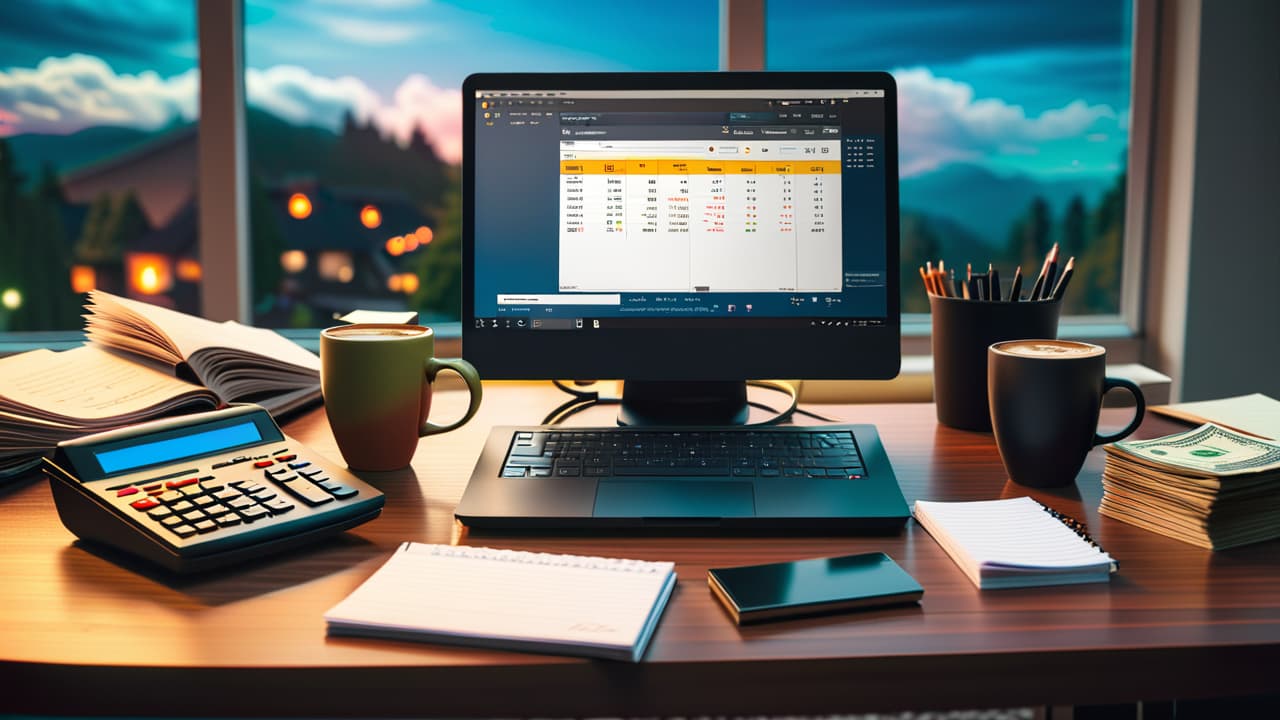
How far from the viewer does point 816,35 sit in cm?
245

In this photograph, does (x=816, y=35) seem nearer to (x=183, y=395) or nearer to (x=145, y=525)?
(x=183, y=395)

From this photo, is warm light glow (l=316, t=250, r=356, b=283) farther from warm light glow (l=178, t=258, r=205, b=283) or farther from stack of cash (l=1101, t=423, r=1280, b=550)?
stack of cash (l=1101, t=423, r=1280, b=550)

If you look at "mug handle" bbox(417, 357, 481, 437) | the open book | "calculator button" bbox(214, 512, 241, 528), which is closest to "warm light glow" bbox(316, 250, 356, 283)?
the open book

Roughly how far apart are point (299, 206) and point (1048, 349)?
6.31 feet

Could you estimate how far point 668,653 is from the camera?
61cm

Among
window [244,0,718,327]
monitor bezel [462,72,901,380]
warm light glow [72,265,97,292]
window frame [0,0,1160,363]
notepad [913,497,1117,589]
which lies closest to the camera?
notepad [913,497,1117,589]

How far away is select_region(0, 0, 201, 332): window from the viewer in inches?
94.1

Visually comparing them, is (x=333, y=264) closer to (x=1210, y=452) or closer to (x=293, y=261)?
(x=293, y=261)

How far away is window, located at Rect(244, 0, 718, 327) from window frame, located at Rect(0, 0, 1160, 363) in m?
0.10

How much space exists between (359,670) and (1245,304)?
2.31 metres

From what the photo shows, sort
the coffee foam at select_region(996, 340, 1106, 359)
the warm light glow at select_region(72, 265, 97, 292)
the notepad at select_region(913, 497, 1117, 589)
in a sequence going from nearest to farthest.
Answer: the notepad at select_region(913, 497, 1117, 589) → the coffee foam at select_region(996, 340, 1106, 359) → the warm light glow at select_region(72, 265, 97, 292)

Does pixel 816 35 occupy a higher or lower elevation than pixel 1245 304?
higher

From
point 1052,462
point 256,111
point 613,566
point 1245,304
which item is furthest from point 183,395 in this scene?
point 1245,304

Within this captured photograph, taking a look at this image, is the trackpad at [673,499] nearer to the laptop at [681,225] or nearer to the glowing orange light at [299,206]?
the laptop at [681,225]
